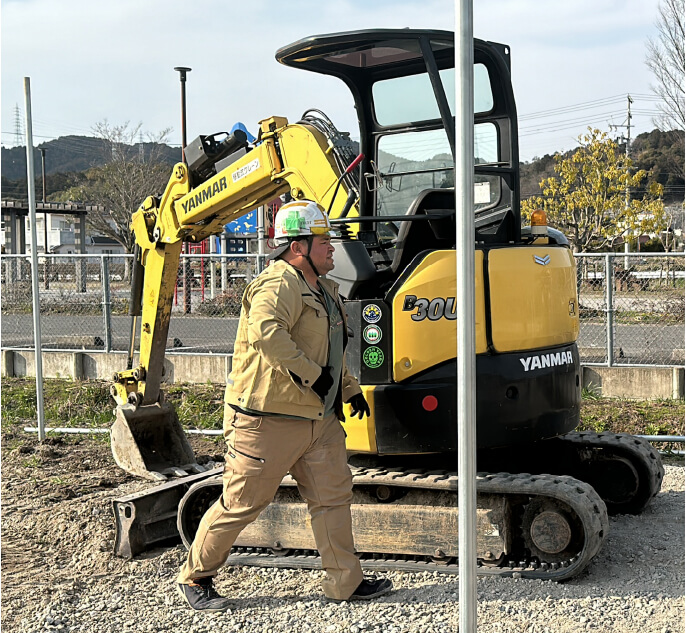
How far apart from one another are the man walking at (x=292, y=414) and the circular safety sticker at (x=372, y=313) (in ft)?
1.53

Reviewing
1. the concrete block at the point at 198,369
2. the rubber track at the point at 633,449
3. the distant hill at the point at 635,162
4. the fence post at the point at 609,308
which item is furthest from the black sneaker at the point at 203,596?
the fence post at the point at 609,308

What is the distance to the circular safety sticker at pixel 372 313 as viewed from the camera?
560 cm

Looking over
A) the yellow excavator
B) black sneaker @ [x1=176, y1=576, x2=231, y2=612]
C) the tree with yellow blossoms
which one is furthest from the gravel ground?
the tree with yellow blossoms

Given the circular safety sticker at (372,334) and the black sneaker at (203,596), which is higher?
the circular safety sticker at (372,334)

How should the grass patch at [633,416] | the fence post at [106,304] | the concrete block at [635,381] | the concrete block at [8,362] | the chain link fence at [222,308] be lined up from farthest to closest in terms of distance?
1. the concrete block at [8,362]
2. the fence post at [106,304]
3. the chain link fence at [222,308]
4. the concrete block at [635,381]
5. the grass patch at [633,416]

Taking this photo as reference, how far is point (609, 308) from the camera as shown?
11.5m

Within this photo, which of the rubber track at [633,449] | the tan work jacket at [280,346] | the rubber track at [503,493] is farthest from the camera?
the rubber track at [633,449]

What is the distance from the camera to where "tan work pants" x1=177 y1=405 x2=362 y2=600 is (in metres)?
4.90

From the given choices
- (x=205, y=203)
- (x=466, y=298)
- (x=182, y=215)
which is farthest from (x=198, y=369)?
(x=466, y=298)

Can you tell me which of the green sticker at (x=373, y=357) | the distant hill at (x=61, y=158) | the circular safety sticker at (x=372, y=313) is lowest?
the green sticker at (x=373, y=357)

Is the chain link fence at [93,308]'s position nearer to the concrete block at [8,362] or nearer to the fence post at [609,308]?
the concrete block at [8,362]

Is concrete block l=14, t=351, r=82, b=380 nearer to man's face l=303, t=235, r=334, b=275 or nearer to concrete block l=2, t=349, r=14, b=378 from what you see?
concrete block l=2, t=349, r=14, b=378

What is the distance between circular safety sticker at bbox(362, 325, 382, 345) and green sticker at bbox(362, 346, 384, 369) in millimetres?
45

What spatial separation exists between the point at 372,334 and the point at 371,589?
4.96 feet
